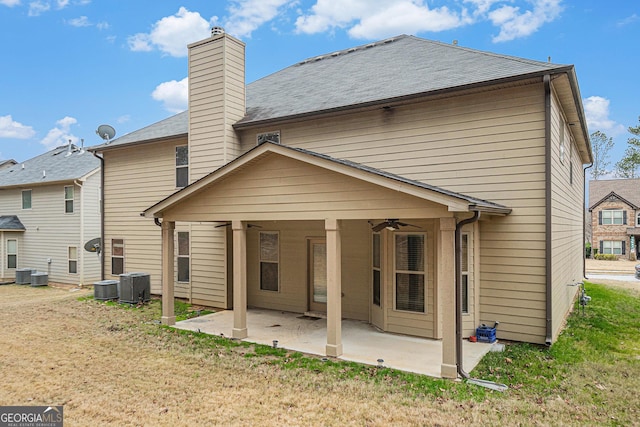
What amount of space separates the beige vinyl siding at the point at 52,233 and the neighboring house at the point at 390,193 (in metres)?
7.05

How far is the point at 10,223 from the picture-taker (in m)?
17.7

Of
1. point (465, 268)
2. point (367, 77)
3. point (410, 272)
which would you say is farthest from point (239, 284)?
point (367, 77)

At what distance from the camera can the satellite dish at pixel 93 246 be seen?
14992 millimetres

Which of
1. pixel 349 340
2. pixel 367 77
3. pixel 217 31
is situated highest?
pixel 217 31

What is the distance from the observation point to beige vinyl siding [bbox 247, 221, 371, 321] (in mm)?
9320

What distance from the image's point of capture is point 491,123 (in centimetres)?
762

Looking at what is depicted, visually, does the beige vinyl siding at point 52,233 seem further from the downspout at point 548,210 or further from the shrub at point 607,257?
the shrub at point 607,257

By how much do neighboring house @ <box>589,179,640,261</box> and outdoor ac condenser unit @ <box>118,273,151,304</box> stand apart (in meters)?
34.8

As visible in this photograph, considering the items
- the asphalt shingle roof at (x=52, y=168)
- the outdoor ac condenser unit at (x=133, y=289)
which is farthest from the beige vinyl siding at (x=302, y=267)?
the asphalt shingle roof at (x=52, y=168)

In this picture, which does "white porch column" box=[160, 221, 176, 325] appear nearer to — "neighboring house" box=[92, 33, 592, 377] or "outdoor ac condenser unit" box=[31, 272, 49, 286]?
"neighboring house" box=[92, 33, 592, 377]

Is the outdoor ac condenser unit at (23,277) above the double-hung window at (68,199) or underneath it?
underneath

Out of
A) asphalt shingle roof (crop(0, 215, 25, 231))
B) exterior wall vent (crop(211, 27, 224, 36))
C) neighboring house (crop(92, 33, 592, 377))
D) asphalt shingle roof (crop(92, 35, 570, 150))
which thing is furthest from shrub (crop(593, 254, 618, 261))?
asphalt shingle roof (crop(0, 215, 25, 231))

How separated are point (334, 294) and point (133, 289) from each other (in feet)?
24.3

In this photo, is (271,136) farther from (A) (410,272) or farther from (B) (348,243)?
(A) (410,272)
